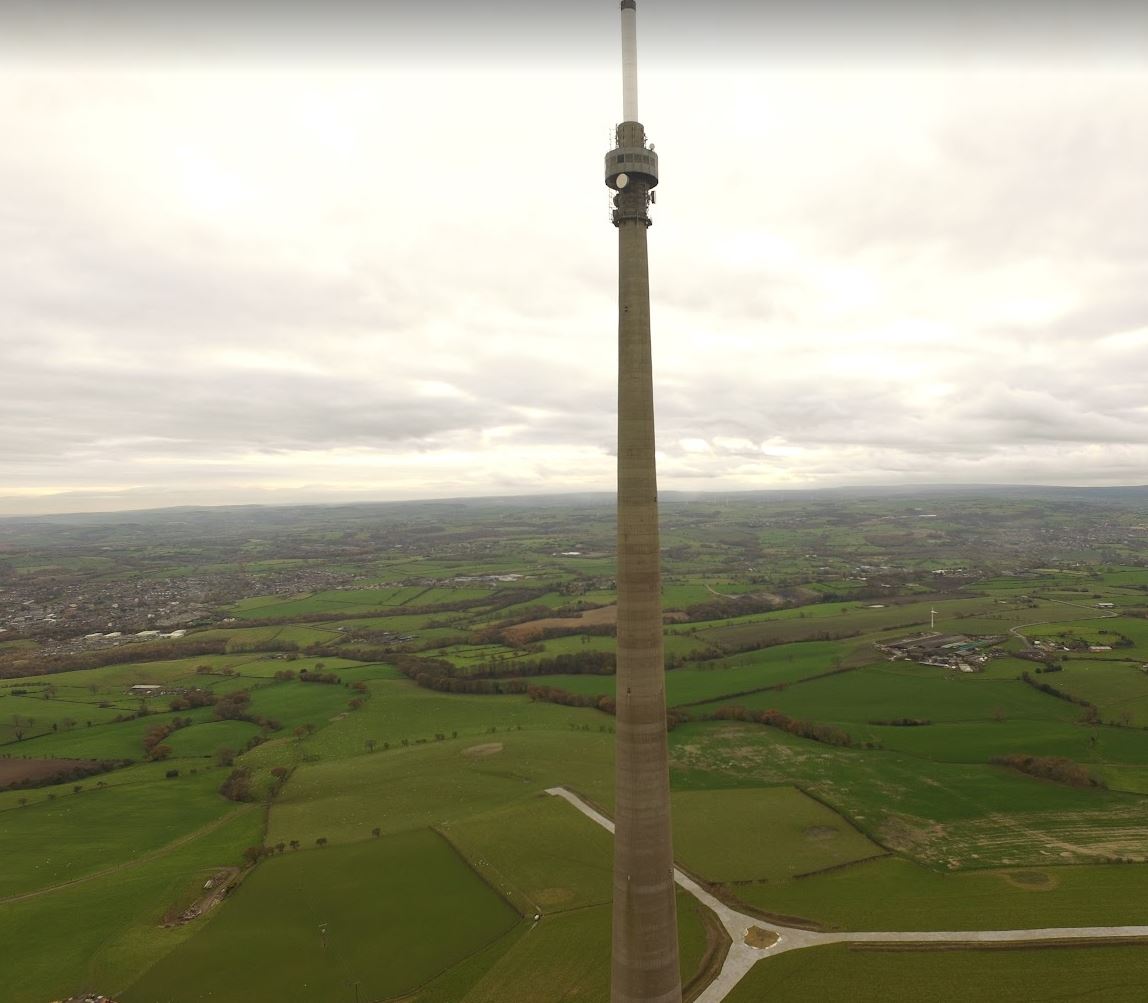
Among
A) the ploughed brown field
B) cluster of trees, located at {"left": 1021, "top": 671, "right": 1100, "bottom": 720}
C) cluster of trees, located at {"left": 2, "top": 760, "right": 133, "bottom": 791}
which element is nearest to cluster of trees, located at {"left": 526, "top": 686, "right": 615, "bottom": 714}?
cluster of trees, located at {"left": 2, "top": 760, "right": 133, "bottom": 791}

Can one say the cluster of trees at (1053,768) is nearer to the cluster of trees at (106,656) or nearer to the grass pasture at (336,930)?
the grass pasture at (336,930)

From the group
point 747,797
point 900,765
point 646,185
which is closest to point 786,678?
point 900,765

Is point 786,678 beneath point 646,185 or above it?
beneath

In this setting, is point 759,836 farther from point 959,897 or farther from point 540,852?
point 540,852

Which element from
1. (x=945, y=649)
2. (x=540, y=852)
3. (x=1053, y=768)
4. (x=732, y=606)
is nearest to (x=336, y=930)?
(x=540, y=852)

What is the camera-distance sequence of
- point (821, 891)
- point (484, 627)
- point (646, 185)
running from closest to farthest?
1. point (646, 185)
2. point (821, 891)
3. point (484, 627)

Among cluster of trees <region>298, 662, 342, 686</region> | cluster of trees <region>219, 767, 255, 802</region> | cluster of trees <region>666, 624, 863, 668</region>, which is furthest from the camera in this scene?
cluster of trees <region>666, 624, 863, 668</region>

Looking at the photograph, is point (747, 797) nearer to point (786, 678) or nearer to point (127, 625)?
point (786, 678)

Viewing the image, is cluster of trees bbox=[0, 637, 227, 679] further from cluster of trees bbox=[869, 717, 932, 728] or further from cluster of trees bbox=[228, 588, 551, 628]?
cluster of trees bbox=[869, 717, 932, 728]
